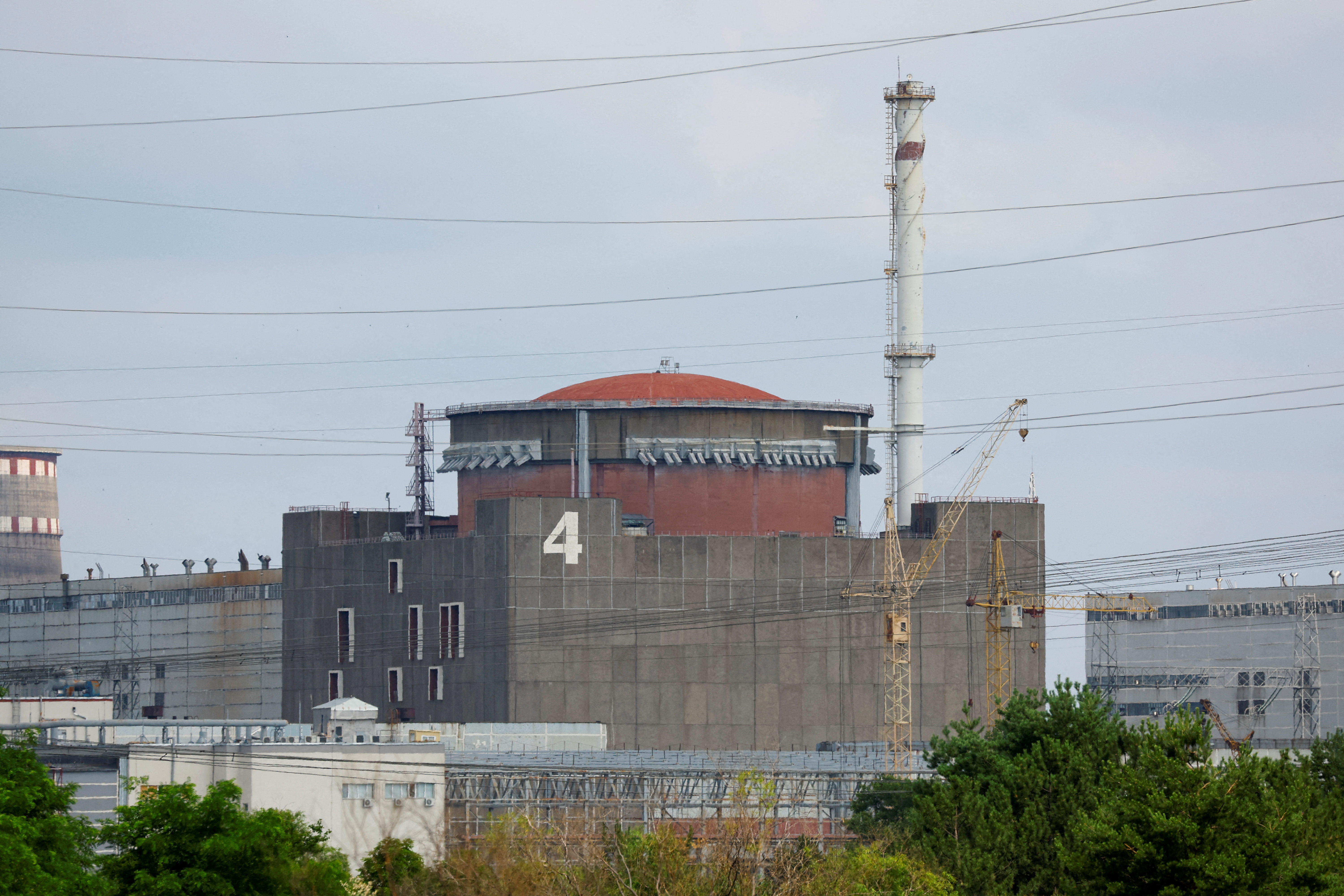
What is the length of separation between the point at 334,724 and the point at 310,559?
27029 mm

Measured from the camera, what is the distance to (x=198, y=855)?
185 feet

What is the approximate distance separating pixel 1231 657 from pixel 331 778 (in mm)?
92365

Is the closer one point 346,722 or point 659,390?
point 346,722

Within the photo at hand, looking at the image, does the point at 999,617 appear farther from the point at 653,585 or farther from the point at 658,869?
the point at 658,869

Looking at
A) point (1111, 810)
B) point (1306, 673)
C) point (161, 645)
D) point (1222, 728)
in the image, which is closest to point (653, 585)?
point (1222, 728)

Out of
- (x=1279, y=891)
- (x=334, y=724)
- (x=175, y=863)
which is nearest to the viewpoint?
(x=1279, y=891)

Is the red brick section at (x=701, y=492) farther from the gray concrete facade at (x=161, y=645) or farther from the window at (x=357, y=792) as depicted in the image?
the window at (x=357, y=792)

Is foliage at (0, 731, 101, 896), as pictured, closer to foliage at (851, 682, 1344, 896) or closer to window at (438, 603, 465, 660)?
foliage at (851, 682, 1344, 896)

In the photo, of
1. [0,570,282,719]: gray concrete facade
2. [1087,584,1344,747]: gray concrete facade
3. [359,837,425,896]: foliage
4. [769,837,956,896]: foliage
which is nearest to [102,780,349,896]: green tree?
[359,837,425,896]: foliage

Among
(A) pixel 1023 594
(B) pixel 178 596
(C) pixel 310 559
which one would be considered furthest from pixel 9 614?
(A) pixel 1023 594

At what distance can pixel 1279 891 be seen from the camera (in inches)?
1578

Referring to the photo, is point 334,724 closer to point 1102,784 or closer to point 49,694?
point 49,694

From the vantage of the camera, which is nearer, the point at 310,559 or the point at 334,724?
the point at 334,724

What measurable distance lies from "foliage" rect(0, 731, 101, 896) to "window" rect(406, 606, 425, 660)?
59097mm
